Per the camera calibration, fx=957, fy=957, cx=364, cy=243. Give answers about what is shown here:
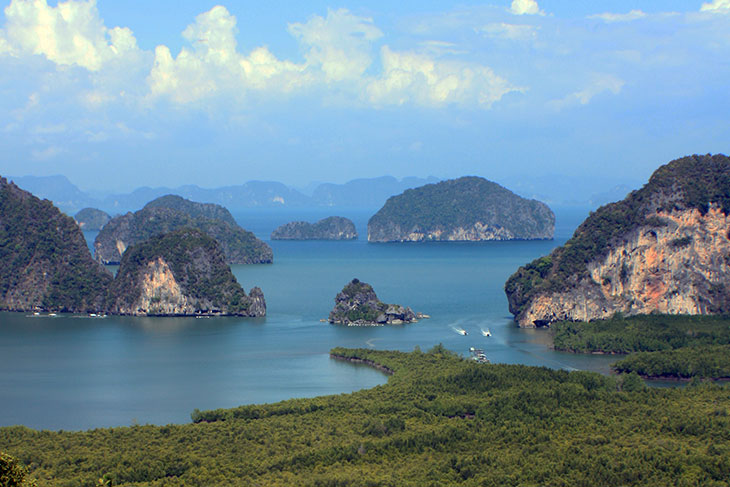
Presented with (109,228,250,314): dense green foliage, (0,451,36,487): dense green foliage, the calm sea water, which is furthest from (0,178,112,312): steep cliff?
(0,451,36,487): dense green foliage

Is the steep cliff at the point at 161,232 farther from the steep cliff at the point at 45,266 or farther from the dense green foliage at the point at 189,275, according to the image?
the dense green foliage at the point at 189,275

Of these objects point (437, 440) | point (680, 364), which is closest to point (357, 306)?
point (680, 364)

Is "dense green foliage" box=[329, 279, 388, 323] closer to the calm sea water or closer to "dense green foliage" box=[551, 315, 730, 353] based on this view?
the calm sea water

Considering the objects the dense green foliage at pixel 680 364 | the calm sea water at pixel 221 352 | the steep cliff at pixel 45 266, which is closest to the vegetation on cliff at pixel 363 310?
the calm sea water at pixel 221 352

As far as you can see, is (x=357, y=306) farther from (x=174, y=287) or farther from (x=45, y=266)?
(x=45, y=266)

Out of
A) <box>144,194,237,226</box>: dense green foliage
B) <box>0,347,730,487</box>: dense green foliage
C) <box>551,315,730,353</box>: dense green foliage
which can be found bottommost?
<box>0,347,730,487</box>: dense green foliage

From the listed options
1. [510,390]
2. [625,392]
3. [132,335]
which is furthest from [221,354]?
[625,392]

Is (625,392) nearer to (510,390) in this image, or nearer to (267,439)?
(510,390)
